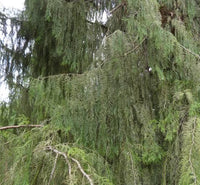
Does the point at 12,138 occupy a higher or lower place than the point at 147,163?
higher

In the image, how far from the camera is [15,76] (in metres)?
3.18

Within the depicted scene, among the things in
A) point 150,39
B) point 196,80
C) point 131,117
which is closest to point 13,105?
point 131,117

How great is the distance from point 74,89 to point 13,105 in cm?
139

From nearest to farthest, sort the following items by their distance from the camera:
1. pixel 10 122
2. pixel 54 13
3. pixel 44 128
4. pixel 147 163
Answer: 1. pixel 44 128
2. pixel 147 163
3. pixel 54 13
4. pixel 10 122

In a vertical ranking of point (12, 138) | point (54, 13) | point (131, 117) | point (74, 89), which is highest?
point (54, 13)

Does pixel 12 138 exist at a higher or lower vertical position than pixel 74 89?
lower

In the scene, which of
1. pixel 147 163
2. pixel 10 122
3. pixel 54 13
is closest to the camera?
pixel 147 163

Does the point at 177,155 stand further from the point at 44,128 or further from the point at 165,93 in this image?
the point at 44,128

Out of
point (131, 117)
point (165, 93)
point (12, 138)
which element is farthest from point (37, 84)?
point (165, 93)

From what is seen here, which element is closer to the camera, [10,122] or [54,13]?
[54,13]

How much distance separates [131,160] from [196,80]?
0.76 m

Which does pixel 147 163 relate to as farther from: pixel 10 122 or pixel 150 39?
pixel 10 122

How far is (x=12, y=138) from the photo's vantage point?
2.01 metres

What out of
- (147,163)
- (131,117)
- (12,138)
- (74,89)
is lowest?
(147,163)
